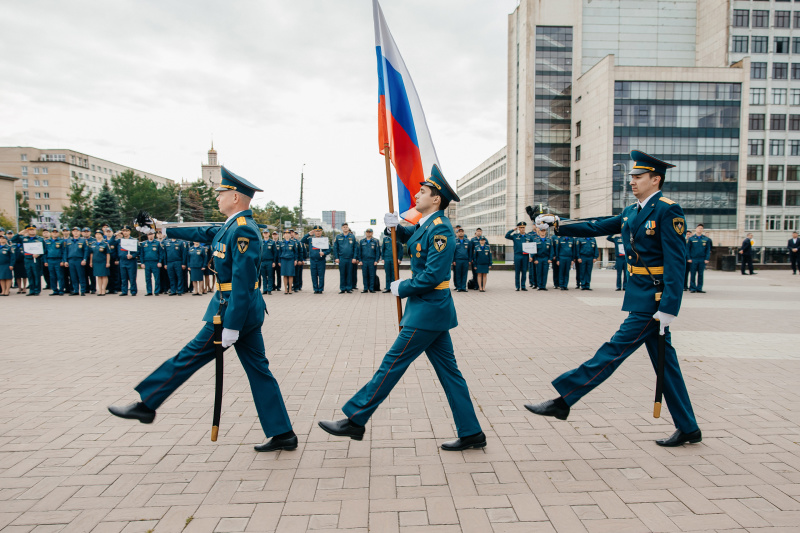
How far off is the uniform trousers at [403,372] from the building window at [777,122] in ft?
255

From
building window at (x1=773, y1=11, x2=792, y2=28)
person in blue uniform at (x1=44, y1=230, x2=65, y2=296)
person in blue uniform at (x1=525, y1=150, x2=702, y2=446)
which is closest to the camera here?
person in blue uniform at (x1=525, y1=150, x2=702, y2=446)

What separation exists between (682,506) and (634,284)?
5.31 feet

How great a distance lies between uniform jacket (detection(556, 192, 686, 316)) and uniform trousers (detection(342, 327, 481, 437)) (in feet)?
4.57

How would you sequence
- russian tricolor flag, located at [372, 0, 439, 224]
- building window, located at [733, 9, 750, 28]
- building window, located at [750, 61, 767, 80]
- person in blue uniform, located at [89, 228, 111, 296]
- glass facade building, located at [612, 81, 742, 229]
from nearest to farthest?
russian tricolor flag, located at [372, 0, 439, 224] < person in blue uniform, located at [89, 228, 111, 296] < glass facade building, located at [612, 81, 742, 229] < building window, located at [733, 9, 750, 28] < building window, located at [750, 61, 767, 80]

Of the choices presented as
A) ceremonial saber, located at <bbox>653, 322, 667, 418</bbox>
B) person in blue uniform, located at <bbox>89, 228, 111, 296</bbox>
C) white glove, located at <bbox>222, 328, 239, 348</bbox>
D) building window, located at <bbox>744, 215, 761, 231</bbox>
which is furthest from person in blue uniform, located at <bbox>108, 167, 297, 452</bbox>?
building window, located at <bbox>744, 215, 761, 231</bbox>

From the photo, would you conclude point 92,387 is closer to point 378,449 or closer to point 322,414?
point 322,414

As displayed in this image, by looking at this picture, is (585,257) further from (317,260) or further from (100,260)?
(100,260)

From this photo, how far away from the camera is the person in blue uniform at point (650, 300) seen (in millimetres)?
3588

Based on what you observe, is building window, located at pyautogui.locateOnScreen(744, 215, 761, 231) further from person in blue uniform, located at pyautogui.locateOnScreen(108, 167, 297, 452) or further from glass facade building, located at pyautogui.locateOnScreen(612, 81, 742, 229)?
person in blue uniform, located at pyautogui.locateOnScreen(108, 167, 297, 452)

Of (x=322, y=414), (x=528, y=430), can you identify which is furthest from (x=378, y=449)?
(x=528, y=430)

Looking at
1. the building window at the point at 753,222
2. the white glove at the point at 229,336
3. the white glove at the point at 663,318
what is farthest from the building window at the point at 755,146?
the white glove at the point at 229,336

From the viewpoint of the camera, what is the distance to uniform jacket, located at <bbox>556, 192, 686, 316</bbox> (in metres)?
3.54

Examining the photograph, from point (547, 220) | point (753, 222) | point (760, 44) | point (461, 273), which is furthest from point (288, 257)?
point (760, 44)

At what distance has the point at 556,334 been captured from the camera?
8133 millimetres
